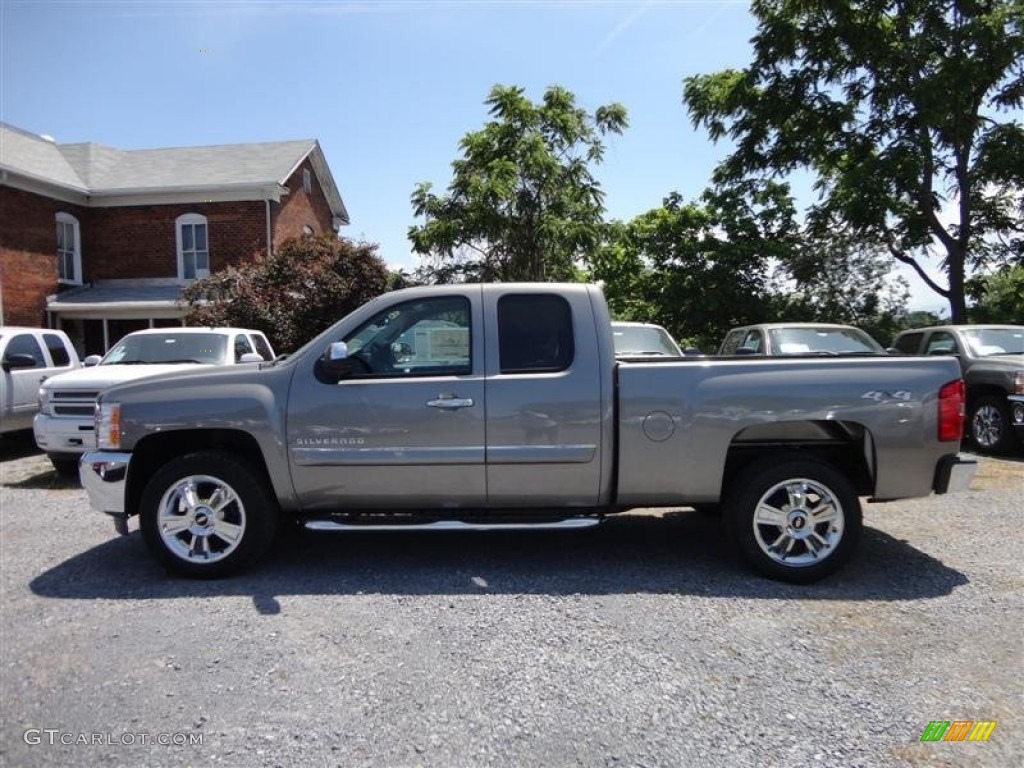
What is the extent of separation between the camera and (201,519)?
193 inches

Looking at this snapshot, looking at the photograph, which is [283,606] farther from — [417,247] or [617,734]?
[417,247]

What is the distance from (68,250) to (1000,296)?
84.0ft

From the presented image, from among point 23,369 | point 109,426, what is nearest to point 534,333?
point 109,426

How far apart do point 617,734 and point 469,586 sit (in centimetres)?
181

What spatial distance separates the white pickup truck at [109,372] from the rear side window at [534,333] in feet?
10.5

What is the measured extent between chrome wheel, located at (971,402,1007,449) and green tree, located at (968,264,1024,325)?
9.22 m

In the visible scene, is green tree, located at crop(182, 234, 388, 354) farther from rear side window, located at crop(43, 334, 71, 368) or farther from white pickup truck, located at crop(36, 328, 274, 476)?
white pickup truck, located at crop(36, 328, 274, 476)

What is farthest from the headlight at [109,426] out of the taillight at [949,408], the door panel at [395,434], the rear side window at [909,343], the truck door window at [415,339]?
the rear side window at [909,343]

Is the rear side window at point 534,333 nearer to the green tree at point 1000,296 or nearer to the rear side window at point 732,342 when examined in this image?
the rear side window at point 732,342

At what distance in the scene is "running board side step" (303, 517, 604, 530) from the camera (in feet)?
15.7

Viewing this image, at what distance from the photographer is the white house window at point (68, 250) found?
2020cm

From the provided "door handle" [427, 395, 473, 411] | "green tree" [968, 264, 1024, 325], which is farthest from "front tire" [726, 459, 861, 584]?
"green tree" [968, 264, 1024, 325]

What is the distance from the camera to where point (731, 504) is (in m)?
4.85

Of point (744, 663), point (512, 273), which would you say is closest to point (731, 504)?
point (744, 663)
